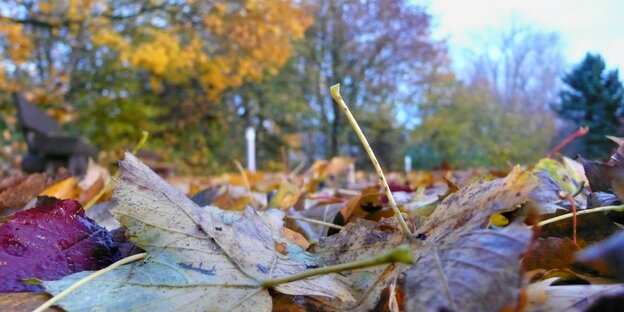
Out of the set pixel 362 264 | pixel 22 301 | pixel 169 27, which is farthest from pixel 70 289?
pixel 169 27

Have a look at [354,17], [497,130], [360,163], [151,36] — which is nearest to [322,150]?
[360,163]

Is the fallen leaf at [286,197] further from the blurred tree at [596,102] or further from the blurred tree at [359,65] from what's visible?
the blurred tree at [359,65]

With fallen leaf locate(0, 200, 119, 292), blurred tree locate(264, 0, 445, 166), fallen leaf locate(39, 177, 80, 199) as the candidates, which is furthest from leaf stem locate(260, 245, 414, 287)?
blurred tree locate(264, 0, 445, 166)

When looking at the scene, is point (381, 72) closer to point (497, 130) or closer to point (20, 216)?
point (497, 130)

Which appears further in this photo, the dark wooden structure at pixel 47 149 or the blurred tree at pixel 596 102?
the dark wooden structure at pixel 47 149

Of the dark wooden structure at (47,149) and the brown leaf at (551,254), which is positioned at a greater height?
the brown leaf at (551,254)

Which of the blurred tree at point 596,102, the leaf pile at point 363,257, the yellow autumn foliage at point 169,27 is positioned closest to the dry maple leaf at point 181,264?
the leaf pile at point 363,257

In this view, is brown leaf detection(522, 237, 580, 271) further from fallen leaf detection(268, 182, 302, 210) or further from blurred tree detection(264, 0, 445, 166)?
blurred tree detection(264, 0, 445, 166)
